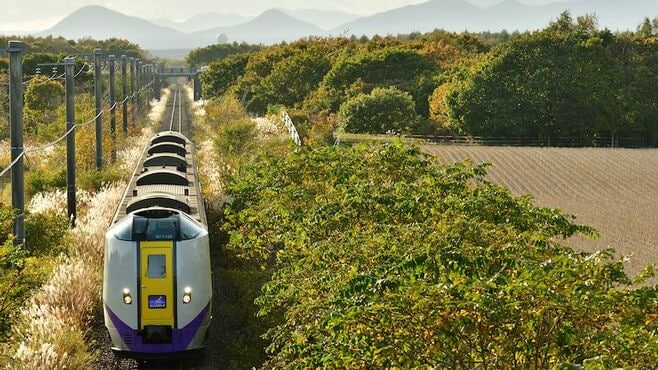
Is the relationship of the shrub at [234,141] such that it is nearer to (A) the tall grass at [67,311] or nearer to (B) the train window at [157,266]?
(A) the tall grass at [67,311]

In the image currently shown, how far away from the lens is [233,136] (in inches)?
1806

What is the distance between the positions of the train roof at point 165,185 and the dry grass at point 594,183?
47.6 feet

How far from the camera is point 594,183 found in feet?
165

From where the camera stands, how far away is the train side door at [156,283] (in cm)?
1725

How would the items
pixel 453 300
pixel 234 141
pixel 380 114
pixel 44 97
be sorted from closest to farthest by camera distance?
pixel 453 300 < pixel 234 141 < pixel 380 114 < pixel 44 97

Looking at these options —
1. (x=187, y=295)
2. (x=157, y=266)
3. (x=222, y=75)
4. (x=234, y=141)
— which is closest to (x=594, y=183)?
(x=234, y=141)

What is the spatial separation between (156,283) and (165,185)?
6610mm

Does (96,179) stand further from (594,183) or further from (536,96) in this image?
(536,96)

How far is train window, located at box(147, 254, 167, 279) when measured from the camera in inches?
680

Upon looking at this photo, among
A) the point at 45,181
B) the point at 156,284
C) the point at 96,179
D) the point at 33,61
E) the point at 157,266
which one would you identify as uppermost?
the point at 33,61

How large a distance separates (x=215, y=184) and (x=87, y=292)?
17577 mm

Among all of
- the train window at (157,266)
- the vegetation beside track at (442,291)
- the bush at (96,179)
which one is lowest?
the bush at (96,179)

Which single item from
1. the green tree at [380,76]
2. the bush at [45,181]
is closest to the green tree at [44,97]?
the green tree at [380,76]

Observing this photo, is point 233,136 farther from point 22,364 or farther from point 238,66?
point 238,66
